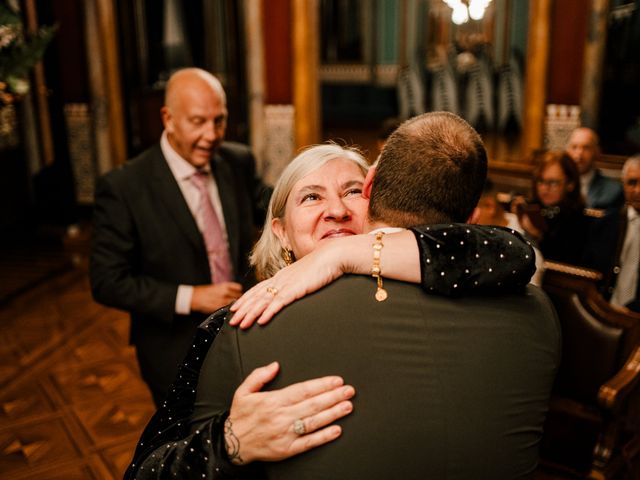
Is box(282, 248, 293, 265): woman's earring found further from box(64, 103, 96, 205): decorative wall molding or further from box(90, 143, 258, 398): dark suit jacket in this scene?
box(64, 103, 96, 205): decorative wall molding

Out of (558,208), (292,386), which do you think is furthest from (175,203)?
(558,208)

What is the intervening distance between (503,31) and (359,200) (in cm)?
1317

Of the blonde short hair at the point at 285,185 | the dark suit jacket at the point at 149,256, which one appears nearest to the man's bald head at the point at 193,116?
the dark suit jacket at the point at 149,256

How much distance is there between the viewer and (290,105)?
23.9ft

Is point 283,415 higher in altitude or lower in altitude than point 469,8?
lower

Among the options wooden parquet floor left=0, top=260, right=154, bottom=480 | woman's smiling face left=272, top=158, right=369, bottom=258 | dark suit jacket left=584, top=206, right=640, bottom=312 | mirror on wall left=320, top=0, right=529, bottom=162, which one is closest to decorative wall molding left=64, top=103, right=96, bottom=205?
wooden parquet floor left=0, top=260, right=154, bottom=480

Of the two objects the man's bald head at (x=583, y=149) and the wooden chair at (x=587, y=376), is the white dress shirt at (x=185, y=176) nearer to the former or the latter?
the wooden chair at (x=587, y=376)

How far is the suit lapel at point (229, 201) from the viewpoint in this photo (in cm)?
253

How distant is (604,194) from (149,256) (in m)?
3.53

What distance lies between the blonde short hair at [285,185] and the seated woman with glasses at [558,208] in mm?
2204

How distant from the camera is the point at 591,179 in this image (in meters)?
4.75

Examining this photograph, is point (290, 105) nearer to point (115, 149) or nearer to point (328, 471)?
point (115, 149)

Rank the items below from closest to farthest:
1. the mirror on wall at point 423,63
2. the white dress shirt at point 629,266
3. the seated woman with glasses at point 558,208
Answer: the white dress shirt at point 629,266
the seated woman with glasses at point 558,208
the mirror on wall at point 423,63

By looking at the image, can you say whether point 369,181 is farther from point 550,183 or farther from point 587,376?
point 550,183
